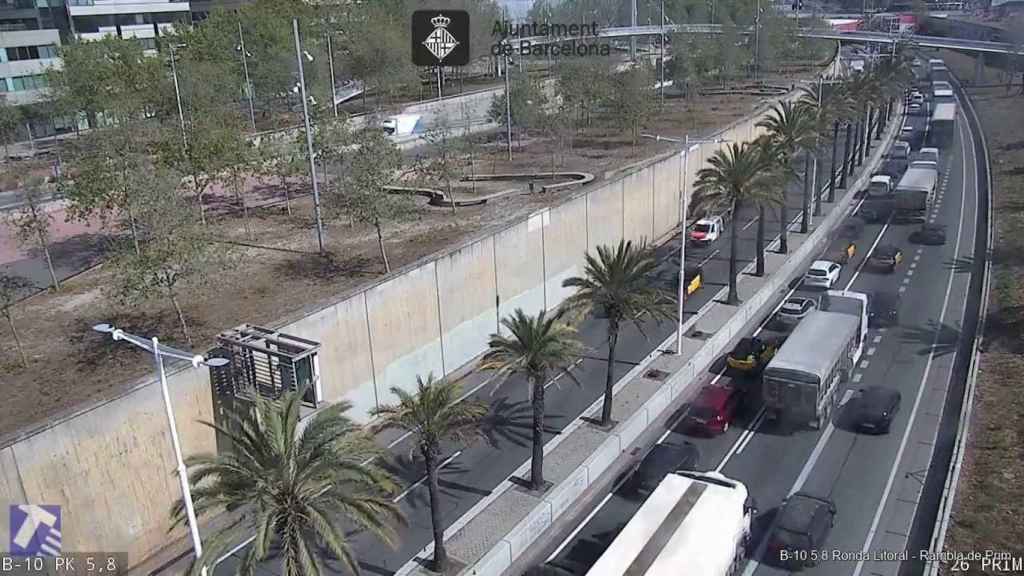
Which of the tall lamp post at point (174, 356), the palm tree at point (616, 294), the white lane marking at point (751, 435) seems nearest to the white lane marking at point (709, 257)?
the white lane marking at point (751, 435)

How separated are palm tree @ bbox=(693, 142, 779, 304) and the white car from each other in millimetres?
4904

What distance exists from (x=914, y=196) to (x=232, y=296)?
143 ft

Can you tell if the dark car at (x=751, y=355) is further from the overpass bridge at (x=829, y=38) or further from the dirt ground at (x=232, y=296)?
the overpass bridge at (x=829, y=38)

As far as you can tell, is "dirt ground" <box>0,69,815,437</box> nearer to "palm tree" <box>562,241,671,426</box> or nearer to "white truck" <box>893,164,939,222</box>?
"palm tree" <box>562,241,671,426</box>

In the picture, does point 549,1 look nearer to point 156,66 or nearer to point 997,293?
point 156,66

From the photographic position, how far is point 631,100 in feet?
205

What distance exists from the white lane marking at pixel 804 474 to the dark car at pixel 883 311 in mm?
7776

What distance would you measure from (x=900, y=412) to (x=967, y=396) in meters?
2.35

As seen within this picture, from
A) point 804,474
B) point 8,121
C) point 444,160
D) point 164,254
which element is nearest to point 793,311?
point 804,474

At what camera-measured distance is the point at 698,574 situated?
58.8 ft

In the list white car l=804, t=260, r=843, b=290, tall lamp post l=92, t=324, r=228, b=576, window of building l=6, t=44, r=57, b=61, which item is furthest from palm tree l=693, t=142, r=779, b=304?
window of building l=6, t=44, r=57, b=61

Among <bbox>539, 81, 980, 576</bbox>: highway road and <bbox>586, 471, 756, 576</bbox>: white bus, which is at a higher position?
<bbox>586, 471, 756, 576</bbox>: white bus

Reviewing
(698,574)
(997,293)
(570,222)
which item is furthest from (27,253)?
(997,293)

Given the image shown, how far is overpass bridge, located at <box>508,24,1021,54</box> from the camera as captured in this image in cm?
10506
